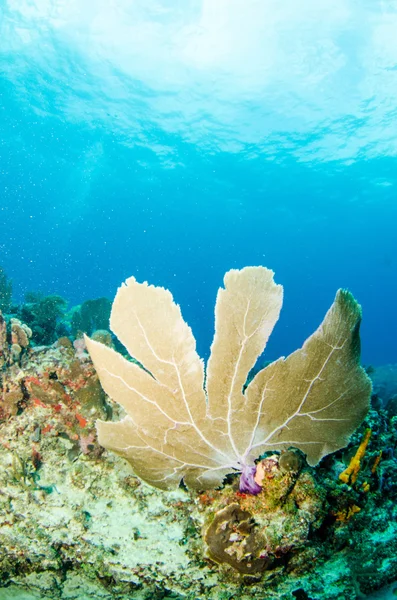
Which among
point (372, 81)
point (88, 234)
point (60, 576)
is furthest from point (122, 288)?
point (88, 234)

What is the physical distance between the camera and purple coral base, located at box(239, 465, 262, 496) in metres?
2.05

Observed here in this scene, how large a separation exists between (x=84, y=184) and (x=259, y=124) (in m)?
37.1

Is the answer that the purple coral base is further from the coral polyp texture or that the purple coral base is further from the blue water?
the blue water

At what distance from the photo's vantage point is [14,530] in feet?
8.38

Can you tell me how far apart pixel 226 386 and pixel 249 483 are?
65 centimetres

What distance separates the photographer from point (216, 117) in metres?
26.7

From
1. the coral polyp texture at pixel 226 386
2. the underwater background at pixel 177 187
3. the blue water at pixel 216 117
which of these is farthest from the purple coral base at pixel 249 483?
the blue water at pixel 216 117

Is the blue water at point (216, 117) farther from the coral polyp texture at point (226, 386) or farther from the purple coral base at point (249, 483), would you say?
the purple coral base at point (249, 483)

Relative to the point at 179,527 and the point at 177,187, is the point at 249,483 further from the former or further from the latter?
the point at 177,187

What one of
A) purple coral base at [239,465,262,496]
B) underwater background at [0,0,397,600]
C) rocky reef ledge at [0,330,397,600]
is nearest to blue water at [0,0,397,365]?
underwater background at [0,0,397,600]

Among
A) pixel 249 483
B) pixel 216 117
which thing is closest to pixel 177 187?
pixel 216 117

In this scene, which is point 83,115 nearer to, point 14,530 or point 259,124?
point 259,124

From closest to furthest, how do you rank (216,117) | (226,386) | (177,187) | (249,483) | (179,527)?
(226,386), (249,483), (179,527), (216,117), (177,187)

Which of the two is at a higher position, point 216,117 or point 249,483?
point 216,117
